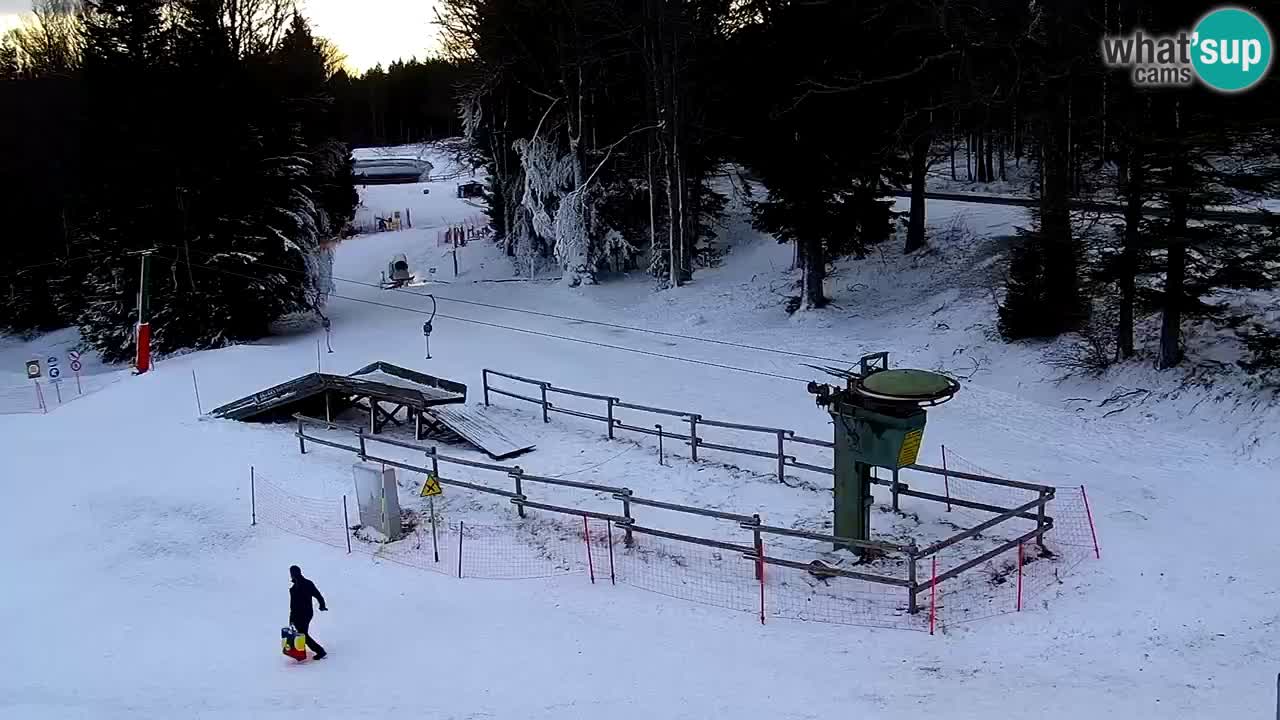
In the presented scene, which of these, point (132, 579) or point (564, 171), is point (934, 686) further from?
point (564, 171)

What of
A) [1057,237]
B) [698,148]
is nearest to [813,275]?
[1057,237]

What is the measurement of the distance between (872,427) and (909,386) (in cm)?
73

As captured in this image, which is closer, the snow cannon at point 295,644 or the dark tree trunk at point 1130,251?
the snow cannon at point 295,644

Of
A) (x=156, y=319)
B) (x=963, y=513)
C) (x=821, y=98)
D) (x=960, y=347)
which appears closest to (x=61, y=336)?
(x=156, y=319)

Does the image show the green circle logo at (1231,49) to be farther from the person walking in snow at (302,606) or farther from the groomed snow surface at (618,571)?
the person walking in snow at (302,606)

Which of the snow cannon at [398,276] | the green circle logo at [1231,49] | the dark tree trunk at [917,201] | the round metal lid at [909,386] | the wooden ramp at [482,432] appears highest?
the green circle logo at [1231,49]

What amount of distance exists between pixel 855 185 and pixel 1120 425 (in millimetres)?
12898

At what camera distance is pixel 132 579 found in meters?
15.6

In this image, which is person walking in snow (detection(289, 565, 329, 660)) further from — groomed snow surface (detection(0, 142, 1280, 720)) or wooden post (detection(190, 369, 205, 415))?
wooden post (detection(190, 369, 205, 415))

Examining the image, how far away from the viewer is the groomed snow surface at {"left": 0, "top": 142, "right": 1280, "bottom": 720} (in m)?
11.2

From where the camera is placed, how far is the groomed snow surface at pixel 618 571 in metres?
11.2

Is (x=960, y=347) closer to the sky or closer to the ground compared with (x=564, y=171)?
closer to the ground

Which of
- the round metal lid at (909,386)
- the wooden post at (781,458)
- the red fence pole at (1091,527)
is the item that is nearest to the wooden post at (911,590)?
the round metal lid at (909,386)

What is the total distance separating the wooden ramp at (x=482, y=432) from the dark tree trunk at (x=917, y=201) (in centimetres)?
1695
